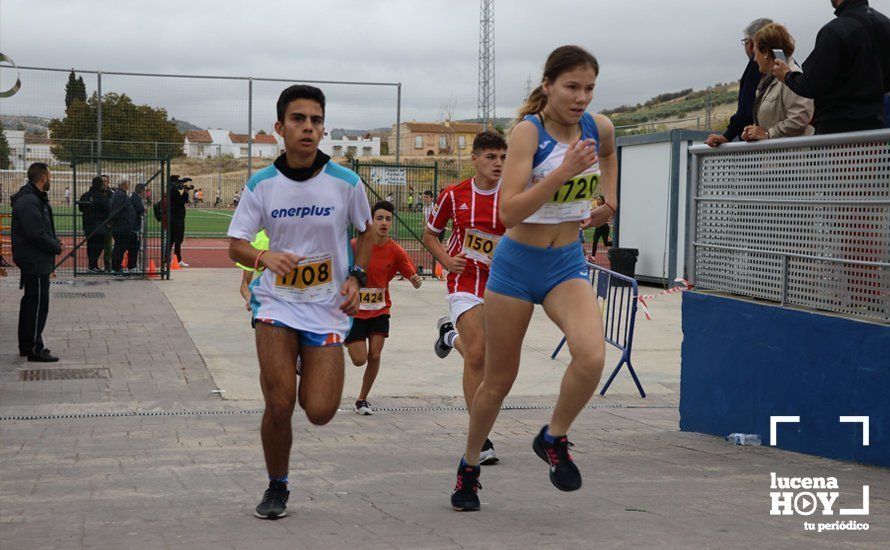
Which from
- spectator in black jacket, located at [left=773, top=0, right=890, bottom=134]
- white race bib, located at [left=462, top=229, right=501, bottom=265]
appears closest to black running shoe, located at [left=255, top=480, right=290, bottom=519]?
white race bib, located at [left=462, top=229, right=501, bottom=265]

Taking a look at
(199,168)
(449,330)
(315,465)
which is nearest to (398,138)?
(199,168)

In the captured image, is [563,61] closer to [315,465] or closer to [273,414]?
[273,414]

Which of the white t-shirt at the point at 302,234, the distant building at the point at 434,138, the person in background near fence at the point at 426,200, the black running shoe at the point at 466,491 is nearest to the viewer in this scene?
the white t-shirt at the point at 302,234

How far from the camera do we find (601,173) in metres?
5.61

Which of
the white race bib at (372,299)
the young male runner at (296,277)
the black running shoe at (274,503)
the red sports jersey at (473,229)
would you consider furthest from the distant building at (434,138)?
the black running shoe at (274,503)

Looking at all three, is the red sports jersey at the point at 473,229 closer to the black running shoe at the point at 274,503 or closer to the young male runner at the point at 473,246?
the young male runner at the point at 473,246

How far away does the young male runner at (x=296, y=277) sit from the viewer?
5.14 metres

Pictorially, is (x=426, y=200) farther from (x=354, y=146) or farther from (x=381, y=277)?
(x=381, y=277)

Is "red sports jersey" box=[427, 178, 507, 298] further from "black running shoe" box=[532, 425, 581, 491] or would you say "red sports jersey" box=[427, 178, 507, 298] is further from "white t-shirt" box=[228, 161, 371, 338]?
"black running shoe" box=[532, 425, 581, 491]

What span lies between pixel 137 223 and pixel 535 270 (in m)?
17.4

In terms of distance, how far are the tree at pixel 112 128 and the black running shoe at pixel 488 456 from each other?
1939cm

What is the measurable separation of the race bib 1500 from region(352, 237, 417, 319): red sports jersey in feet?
12.1

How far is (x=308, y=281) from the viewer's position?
5242mm

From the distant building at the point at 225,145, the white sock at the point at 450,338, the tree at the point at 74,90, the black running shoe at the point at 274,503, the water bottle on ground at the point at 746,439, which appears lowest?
the water bottle on ground at the point at 746,439
